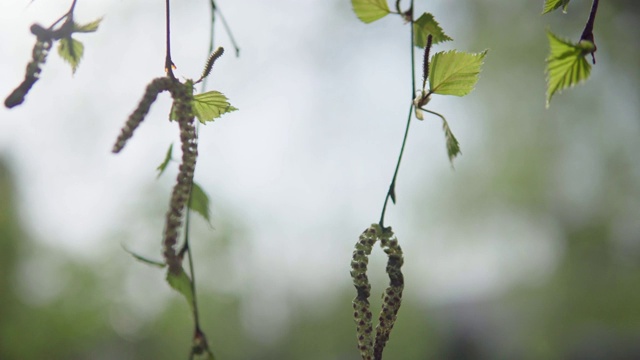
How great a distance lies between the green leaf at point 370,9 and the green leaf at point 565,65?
0.09 m

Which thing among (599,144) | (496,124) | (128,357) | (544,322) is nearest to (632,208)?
(599,144)

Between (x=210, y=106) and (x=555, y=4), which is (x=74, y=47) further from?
(x=555, y=4)

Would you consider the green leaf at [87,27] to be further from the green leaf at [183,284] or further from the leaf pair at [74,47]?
the green leaf at [183,284]

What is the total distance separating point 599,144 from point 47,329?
16.0 ft

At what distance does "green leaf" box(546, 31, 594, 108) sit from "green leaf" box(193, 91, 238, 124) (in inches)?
5.2

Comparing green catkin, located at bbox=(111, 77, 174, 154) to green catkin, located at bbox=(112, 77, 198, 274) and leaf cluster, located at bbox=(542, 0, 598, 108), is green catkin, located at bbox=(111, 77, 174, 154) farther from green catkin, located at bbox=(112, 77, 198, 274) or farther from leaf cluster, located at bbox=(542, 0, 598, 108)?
leaf cluster, located at bbox=(542, 0, 598, 108)

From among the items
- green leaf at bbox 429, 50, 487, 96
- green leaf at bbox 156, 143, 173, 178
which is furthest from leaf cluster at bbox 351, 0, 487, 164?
green leaf at bbox 156, 143, 173, 178

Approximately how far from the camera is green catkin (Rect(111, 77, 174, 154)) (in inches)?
7.9

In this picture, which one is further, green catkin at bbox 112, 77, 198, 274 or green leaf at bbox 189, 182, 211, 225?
green leaf at bbox 189, 182, 211, 225

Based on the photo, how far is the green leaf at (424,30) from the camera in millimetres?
284

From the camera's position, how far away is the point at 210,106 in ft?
0.93

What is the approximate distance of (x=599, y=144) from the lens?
488 cm

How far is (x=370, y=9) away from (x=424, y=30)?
0.03 m

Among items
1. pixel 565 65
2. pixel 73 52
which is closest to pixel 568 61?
pixel 565 65
